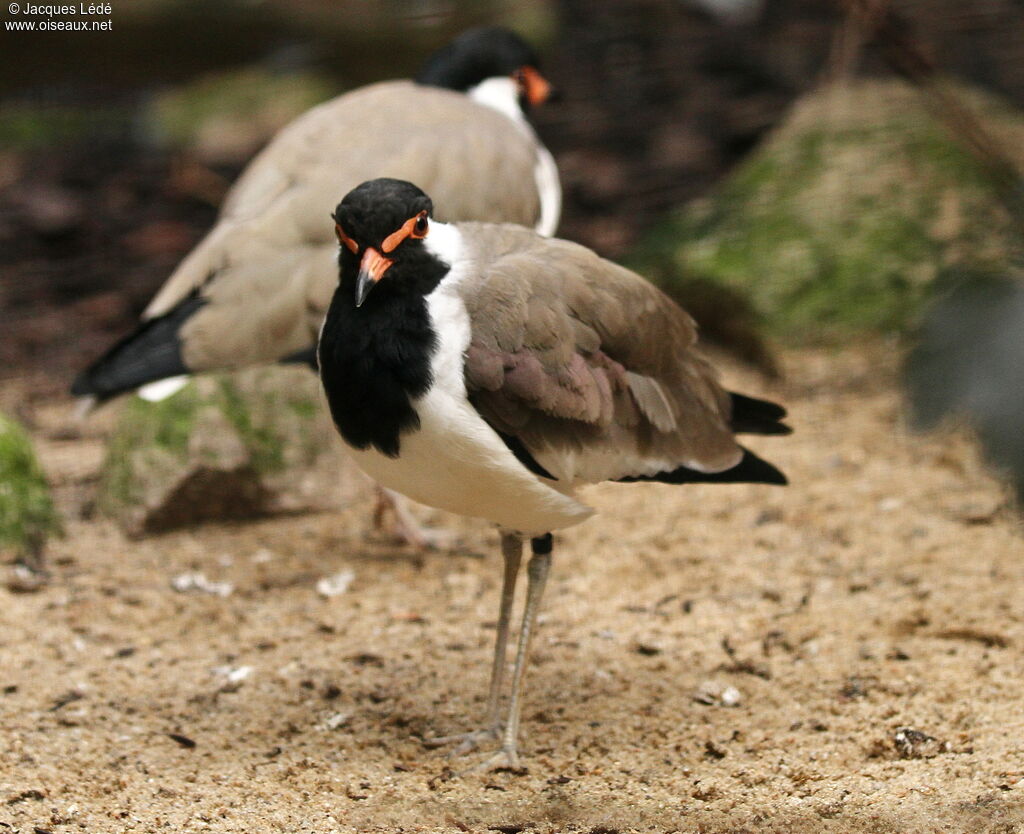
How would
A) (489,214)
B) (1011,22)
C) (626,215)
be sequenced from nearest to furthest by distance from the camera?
1. (489,214)
2. (1011,22)
3. (626,215)

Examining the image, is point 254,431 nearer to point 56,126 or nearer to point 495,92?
point 495,92

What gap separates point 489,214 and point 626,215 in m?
2.71

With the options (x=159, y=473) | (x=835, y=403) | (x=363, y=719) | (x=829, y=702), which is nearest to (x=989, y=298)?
(x=829, y=702)

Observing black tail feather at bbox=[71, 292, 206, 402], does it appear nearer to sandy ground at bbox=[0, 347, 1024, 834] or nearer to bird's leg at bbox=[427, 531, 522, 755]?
sandy ground at bbox=[0, 347, 1024, 834]

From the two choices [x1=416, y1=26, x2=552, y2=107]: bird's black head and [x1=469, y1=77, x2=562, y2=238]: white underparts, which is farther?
[x1=416, y1=26, x2=552, y2=107]: bird's black head

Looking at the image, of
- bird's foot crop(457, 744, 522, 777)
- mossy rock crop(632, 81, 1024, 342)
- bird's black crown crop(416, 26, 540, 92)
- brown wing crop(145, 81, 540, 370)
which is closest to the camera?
bird's foot crop(457, 744, 522, 777)

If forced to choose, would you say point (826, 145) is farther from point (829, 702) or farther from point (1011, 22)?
point (829, 702)

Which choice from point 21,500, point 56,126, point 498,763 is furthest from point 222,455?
point 56,126

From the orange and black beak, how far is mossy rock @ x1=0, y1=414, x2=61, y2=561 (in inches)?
89.5

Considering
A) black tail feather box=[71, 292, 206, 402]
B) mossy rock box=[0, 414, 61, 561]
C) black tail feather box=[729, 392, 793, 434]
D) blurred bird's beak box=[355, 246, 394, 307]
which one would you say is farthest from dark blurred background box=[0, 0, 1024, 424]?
blurred bird's beak box=[355, 246, 394, 307]

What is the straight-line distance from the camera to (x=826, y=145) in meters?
5.65

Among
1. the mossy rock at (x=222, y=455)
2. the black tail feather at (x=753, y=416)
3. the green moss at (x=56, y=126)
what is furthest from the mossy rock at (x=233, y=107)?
the black tail feather at (x=753, y=416)

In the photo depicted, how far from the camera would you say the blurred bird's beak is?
7.80ft

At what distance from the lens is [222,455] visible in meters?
4.07
